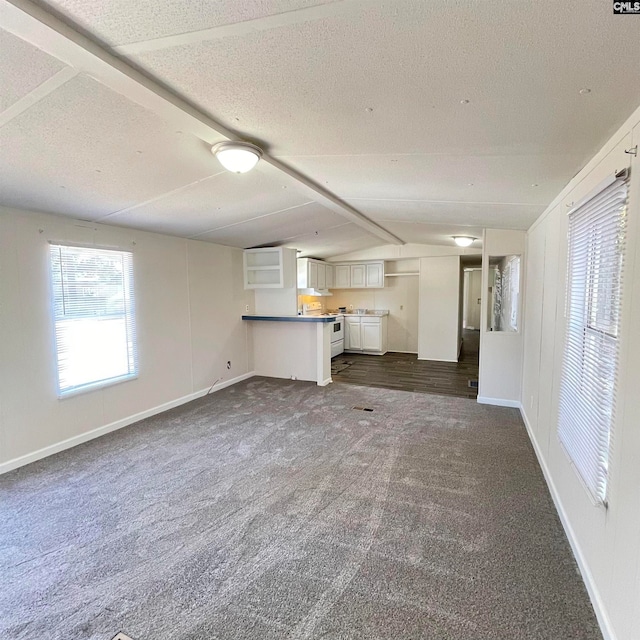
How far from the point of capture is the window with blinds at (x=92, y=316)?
135 inches

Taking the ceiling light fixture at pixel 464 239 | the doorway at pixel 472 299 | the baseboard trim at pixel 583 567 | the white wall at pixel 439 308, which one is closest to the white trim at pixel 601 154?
the baseboard trim at pixel 583 567

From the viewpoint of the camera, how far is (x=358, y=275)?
8539 mm

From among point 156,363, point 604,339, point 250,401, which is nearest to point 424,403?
point 250,401

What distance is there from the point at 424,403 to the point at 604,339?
3.16 m

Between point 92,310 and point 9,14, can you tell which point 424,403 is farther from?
point 9,14

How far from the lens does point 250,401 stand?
16.0ft

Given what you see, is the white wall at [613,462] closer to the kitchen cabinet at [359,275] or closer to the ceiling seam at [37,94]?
the ceiling seam at [37,94]

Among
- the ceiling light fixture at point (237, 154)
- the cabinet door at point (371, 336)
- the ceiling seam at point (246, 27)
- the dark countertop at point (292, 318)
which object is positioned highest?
the ceiling seam at point (246, 27)

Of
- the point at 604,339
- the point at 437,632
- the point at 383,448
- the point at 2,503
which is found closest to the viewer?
the point at 437,632

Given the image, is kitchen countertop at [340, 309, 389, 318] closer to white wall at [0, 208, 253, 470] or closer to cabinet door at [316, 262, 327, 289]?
cabinet door at [316, 262, 327, 289]

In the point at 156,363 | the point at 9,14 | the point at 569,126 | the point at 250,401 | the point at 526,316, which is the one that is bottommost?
the point at 250,401

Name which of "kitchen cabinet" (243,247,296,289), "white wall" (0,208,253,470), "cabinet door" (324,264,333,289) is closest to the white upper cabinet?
"cabinet door" (324,264,333,289)

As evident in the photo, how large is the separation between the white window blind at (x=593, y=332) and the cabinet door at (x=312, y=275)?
220 inches

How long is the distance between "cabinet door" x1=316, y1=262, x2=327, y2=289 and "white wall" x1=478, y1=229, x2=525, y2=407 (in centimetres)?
405
